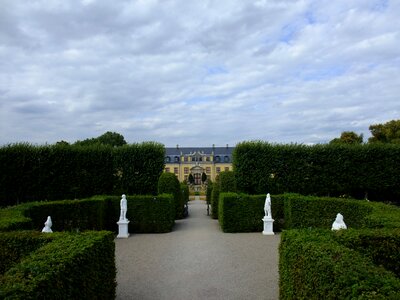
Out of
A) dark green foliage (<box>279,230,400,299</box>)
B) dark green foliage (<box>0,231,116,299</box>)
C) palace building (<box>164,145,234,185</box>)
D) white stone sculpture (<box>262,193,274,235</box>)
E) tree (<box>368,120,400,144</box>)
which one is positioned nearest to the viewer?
dark green foliage (<box>279,230,400,299</box>)

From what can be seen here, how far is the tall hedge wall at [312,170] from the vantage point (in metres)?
19.5

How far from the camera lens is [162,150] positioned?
69.0 feet

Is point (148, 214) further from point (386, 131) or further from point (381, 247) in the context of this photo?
point (386, 131)

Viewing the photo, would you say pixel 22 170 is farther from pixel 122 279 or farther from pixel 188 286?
pixel 188 286

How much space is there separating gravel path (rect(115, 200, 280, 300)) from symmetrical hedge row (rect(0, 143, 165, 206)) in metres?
5.99

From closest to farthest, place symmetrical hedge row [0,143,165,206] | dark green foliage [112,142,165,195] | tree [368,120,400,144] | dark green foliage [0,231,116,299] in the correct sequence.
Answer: dark green foliage [0,231,116,299]
symmetrical hedge row [0,143,165,206]
dark green foliage [112,142,165,195]
tree [368,120,400,144]

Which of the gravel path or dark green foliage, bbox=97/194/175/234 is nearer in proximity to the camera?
the gravel path

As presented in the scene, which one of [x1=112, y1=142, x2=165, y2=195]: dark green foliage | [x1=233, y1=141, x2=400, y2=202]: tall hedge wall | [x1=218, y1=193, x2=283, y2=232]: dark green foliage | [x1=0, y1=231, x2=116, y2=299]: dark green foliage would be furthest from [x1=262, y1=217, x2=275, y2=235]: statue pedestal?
[x1=0, y1=231, x2=116, y2=299]: dark green foliage

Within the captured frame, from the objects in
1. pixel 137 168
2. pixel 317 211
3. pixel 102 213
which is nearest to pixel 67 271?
pixel 102 213

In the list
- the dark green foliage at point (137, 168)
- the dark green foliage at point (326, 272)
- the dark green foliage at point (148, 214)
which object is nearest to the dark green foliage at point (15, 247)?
the dark green foliage at point (326, 272)

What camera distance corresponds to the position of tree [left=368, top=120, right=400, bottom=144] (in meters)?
37.4

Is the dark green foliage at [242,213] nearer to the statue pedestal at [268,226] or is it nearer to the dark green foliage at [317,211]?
the statue pedestal at [268,226]

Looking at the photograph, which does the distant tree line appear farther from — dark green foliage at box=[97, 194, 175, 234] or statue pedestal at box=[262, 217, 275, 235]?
dark green foliage at box=[97, 194, 175, 234]

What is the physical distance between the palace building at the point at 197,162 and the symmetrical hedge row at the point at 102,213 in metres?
77.2
